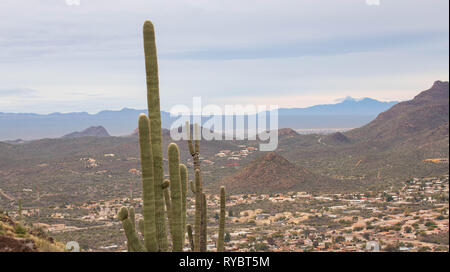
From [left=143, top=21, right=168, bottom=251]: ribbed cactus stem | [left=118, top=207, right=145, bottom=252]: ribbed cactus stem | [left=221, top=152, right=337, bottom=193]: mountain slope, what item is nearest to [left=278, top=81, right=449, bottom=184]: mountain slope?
[left=221, top=152, right=337, bottom=193]: mountain slope

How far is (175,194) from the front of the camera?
508 inches

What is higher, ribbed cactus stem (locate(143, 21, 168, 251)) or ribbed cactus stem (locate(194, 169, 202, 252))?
ribbed cactus stem (locate(143, 21, 168, 251))

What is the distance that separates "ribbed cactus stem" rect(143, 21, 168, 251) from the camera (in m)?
12.4

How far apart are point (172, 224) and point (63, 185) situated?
233 ft

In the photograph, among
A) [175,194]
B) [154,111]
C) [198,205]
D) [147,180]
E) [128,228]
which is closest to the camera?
[128,228]

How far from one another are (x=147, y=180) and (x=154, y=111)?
1819 mm

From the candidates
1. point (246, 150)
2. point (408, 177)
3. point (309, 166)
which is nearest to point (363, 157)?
point (309, 166)

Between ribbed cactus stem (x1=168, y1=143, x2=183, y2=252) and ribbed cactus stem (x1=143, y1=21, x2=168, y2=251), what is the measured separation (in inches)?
14.9

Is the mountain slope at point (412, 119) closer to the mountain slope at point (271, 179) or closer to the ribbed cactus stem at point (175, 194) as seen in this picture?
the mountain slope at point (271, 179)

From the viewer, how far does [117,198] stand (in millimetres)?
69125

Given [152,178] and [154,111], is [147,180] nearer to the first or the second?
[152,178]

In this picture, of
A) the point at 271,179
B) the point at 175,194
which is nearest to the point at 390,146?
the point at 271,179

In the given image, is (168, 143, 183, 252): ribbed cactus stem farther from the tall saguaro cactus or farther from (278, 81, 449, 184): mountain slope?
(278, 81, 449, 184): mountain slope

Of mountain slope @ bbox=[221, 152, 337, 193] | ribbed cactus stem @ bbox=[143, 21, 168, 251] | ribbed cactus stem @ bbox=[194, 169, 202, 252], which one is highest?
ribbed cactus stem @ bbox=[143, 21, 168, 251]
